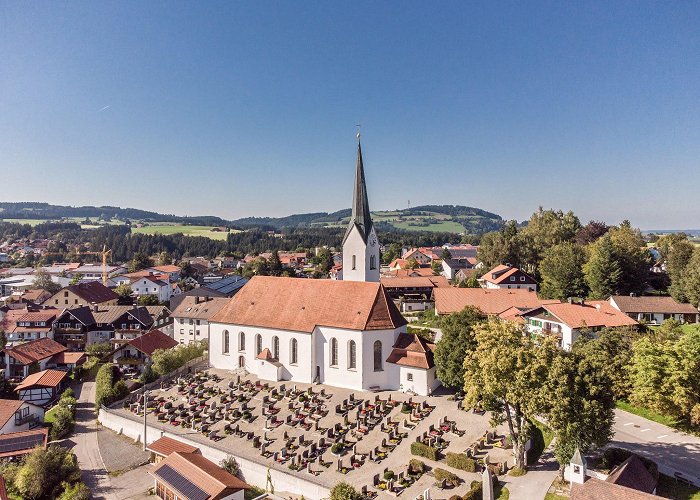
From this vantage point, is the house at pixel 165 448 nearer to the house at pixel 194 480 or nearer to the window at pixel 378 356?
the house at pixel 194 480

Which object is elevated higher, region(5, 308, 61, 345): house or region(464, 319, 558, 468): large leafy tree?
region(464, 319, 558, 468): large leafy tree

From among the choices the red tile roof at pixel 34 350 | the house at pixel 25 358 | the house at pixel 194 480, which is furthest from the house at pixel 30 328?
the house at pixel 194 480

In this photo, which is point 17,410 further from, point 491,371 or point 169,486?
point 491,371

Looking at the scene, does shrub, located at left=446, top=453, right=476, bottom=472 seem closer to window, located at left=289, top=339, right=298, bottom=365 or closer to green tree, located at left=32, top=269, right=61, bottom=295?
window, located at left=289, top=339, right=298, bottom=365

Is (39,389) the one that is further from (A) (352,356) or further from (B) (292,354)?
(A) (352,356)

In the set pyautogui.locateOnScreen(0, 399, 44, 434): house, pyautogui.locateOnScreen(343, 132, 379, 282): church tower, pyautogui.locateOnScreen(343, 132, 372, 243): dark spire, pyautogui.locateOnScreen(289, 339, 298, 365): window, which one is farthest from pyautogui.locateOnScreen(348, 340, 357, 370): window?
pyautogui.locateOnScreen(0, 399, 44, 434): house

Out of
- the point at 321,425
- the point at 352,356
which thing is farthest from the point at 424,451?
the point at 352,356

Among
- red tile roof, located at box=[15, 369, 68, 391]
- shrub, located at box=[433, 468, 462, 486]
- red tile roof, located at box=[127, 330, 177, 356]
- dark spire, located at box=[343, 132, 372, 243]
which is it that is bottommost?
red tile roof, located at box=[15, 369, 68, 391]

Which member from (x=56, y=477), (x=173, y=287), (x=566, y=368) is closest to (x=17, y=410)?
(x=56, y=477)
